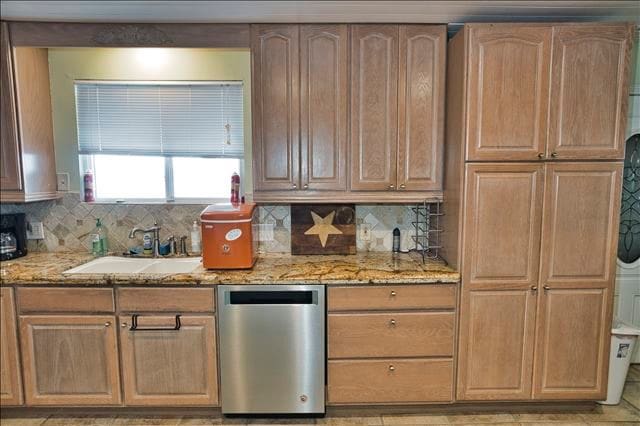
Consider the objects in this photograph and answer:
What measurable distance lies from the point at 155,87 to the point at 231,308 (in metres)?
1.52

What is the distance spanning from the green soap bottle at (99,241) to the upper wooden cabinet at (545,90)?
2302 millimetres

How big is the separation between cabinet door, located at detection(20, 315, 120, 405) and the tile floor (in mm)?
130

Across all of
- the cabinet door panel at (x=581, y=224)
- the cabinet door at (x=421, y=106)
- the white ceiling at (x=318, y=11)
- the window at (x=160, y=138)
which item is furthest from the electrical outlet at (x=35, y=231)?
the cabinet door panel at (x=581, y=224)

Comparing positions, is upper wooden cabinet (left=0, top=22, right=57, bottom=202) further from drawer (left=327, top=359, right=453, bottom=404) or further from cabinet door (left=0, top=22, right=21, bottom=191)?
drawer (left=327, top=359, right=453, bottom=404)

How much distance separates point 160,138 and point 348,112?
1.25 meters

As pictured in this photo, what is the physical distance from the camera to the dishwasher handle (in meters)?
2.04

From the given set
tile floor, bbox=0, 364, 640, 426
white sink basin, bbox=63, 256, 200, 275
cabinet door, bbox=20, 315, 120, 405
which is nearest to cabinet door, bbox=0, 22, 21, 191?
white sink basin, bbox=63, 256, 200, 275

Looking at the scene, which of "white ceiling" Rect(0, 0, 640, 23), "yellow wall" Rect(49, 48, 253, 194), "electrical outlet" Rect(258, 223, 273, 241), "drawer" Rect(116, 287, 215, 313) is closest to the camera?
"white ceiling" Rect(0, 0, 640, 23)

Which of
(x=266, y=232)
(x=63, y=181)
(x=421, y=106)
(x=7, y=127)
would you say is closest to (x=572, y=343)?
(x=421, y=106)

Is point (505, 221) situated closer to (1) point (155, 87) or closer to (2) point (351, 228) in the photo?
(2) point (351, 228)

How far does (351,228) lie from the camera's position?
2562 mm

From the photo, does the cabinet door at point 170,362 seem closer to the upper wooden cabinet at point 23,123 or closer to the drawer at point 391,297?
the drawer at point 391,297

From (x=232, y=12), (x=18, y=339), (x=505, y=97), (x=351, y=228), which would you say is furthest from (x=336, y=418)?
(x=232, y=12)

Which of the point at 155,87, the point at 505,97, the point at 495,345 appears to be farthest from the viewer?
the point at 155,87
